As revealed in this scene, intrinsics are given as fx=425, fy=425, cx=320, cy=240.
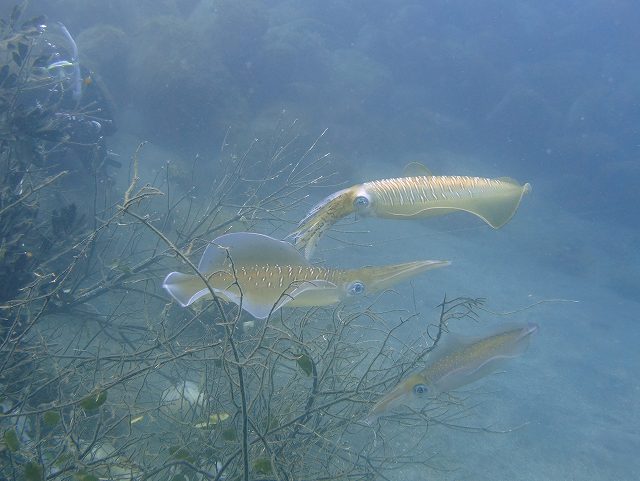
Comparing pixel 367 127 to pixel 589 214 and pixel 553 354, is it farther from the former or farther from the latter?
pixel 553 354

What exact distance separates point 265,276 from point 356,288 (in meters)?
0.52

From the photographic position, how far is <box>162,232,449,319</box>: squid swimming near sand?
7.34ft

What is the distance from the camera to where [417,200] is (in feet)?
6.77

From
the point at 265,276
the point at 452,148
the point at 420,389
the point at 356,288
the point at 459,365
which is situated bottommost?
the point at 452,148

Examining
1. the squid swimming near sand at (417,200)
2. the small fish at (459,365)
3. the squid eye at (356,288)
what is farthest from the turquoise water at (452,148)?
the squid swimming near sand at (417,200)

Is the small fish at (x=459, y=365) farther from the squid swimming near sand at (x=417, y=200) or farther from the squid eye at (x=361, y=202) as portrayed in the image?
the squid eye at (x=361, y=202)

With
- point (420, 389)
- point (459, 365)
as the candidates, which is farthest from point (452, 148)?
point (420, 389)

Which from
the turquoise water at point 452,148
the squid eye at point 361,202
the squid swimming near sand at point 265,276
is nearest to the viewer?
the squid eye at point 361,202

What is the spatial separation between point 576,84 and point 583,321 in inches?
682

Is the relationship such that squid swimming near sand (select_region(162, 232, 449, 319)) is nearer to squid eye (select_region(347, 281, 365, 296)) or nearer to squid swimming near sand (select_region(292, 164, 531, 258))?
squid eye (select_region(347, 281, 365, 296))

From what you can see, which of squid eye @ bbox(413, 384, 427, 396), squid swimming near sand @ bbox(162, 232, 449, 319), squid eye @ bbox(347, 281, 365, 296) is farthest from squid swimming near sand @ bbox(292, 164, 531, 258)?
squid eye @ bbox(413, 384, 427, 396)

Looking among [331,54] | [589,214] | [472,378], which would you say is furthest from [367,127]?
[472,378]

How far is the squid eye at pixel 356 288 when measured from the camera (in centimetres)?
241

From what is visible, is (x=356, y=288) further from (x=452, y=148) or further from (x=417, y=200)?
(x=452, y=148)
